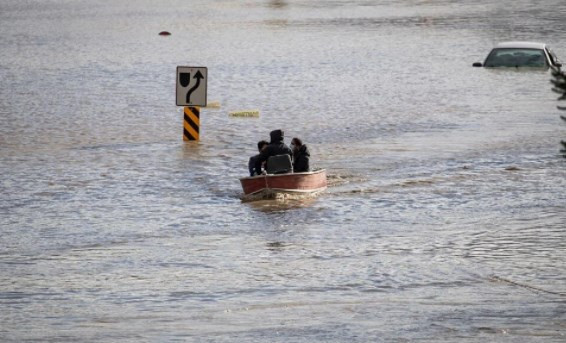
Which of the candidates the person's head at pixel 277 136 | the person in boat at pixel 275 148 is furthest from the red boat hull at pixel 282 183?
the person's head at pixel 277 136

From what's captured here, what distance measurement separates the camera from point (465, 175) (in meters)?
35.9

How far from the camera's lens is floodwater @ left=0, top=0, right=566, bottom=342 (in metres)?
21.6

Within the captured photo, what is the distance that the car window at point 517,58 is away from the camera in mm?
52656

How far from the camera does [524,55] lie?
53.0m

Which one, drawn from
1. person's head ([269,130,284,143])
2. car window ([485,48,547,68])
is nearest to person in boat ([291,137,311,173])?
person's head ([269,130,284,143])

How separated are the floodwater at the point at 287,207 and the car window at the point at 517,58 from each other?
0.79 m

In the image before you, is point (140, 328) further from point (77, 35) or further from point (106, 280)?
point (77, 35)

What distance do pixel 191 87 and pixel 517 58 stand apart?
66.1ft

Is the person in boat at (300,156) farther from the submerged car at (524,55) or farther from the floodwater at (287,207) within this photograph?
the submerged car at (524,55)

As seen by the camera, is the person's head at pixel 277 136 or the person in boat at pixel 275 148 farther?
the person in boat at pixel 275 148

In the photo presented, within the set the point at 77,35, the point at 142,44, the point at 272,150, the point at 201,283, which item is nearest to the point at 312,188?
the point at 272,150

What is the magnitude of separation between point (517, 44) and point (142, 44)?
109 feet

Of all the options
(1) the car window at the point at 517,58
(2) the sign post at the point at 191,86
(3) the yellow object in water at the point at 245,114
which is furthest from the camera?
(1) the car window at the point at 517,58

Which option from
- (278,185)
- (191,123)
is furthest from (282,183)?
(191,123)
